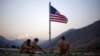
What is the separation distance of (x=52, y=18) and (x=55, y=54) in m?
1.51

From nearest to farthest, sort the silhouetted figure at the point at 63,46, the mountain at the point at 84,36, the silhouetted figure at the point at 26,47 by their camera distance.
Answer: the silhouetted figure at the point at 63,46 → the silhouetted figure at the point at 26,47 → the mountain at the point at 84,36

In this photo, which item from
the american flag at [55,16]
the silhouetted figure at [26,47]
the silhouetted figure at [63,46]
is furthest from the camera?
the american flag at [55,16]

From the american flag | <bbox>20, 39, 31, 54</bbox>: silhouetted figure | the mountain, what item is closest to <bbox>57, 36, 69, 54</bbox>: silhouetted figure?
<bbox>20, 39, 31, 54</bbox>: silhouetted figure

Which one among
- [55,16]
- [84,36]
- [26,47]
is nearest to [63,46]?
[26,47]

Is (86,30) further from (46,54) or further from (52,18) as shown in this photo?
(46,54)

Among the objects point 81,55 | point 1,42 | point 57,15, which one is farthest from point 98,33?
point 81,55

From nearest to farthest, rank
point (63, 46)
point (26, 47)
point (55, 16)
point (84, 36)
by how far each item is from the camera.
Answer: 1. point (63, 46)
2. point (26, 47)
3. point (55, 16)
4. point (84, 36)

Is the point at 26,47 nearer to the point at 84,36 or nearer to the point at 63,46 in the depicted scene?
the point at 63,46

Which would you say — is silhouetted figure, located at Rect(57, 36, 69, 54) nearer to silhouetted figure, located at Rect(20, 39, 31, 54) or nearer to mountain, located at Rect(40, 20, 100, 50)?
silhouetted figure, located at Rect(20, 39, 31, 54)

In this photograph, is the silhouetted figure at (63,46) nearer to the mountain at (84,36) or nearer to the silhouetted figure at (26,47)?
the silhouetted figure at (26,47)

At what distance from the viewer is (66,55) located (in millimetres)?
4656

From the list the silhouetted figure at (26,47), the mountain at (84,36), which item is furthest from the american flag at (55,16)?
the mountain at (84,36)

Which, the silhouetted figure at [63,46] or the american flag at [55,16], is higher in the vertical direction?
the american flag at [55,16]

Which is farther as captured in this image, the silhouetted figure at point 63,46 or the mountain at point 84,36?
the mountain at point 84,36
